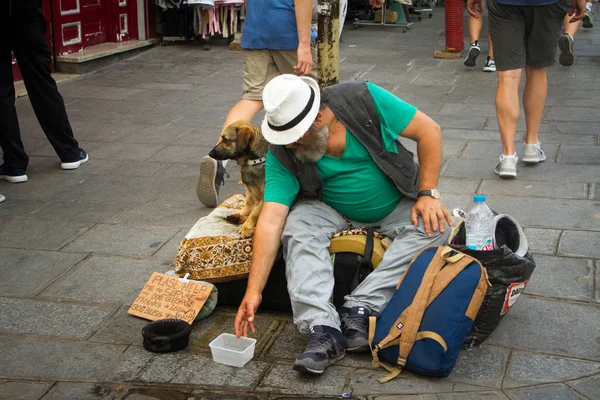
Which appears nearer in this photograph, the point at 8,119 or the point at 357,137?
the point at 357,137

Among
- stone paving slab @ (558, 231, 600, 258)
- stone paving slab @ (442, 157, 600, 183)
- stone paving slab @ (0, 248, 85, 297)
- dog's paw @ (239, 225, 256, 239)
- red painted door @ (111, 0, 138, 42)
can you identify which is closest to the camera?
dog's paw @ (239, 225, 256, 239)

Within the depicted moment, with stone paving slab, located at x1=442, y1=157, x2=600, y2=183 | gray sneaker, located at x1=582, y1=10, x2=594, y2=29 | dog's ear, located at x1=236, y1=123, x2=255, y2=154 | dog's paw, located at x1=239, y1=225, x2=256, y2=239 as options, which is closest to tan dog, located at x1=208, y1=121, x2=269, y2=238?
dog's ear, located at x1=236, y1=123, x2=255, y2=154

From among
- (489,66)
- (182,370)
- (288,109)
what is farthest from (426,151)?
(489,66)

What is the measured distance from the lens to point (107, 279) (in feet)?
14.0

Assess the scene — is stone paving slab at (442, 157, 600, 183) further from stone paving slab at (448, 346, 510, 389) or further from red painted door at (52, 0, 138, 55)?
red painted door at (52, 0, 138, 55)

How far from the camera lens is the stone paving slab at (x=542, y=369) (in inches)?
127

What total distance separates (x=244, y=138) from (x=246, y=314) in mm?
1127

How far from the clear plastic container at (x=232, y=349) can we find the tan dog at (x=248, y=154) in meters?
0.84

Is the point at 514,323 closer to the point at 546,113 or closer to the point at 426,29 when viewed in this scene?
the point at 546,113

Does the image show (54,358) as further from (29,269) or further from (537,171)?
(537,171)

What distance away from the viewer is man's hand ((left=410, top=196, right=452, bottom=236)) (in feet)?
11.9

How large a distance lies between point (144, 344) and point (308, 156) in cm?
102

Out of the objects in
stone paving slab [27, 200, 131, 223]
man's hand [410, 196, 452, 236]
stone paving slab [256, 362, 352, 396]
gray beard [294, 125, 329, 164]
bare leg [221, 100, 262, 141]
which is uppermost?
gray beard [294, 125, 329, 164]

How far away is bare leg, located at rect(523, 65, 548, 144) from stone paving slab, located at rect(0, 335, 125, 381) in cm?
341
